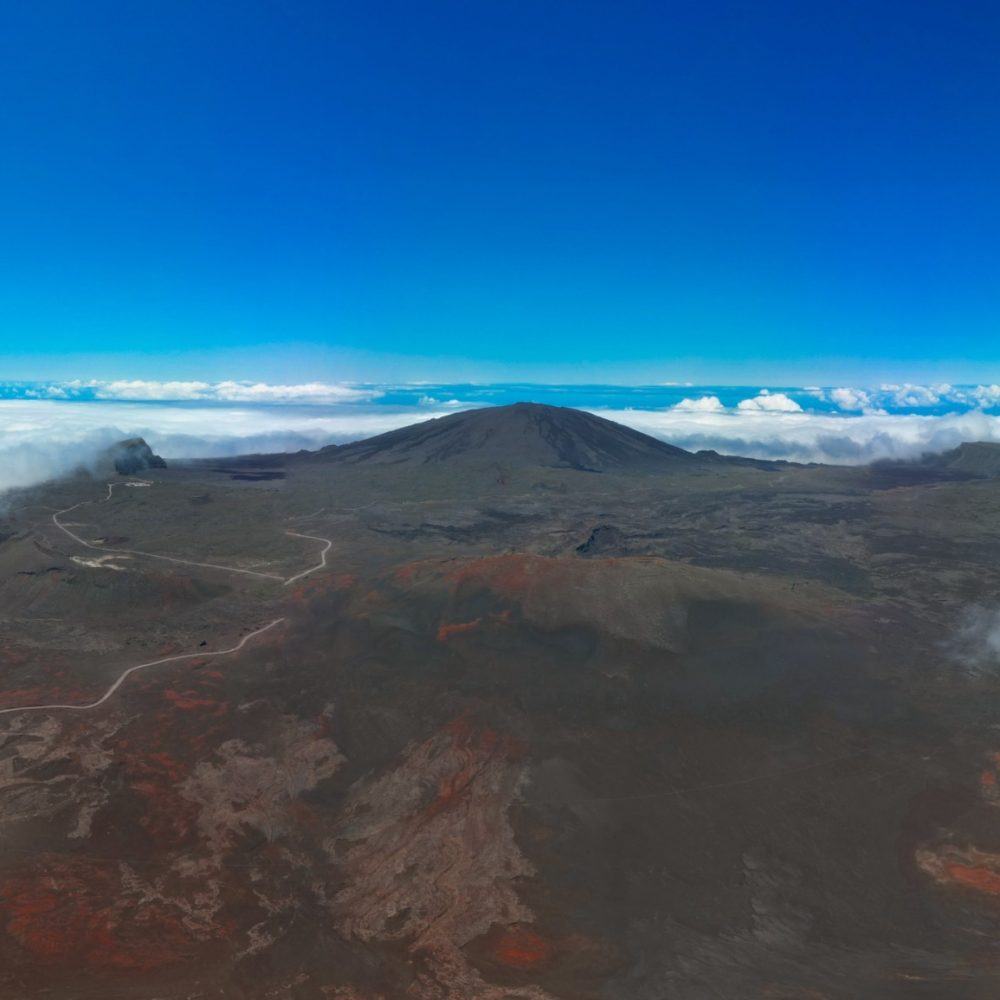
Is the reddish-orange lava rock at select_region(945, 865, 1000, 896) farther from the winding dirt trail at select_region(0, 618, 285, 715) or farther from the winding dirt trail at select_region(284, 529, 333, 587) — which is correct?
the winding dirt trail at select_region(284, 529, 333, 587)

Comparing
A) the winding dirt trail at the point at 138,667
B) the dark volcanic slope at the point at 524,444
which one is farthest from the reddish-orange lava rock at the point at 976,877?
the dark volcanic slope at the point at 524,444

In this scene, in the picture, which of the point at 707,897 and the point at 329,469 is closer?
the point at 707,897

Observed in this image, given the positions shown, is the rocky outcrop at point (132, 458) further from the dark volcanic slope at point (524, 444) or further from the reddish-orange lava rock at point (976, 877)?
the reddish-orange lava rock at point (976, 877)

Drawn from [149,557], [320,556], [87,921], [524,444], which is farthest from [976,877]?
[524,444]

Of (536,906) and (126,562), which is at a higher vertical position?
(126,562)

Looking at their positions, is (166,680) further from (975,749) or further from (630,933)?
(975,749)

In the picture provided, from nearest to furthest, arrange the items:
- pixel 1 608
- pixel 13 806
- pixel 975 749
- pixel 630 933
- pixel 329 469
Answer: pixel 630 933, pixel 13 806, pixel 975 749, pixel 1 608, pixel 329 469

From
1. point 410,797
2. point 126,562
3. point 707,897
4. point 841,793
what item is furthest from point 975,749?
point 126,562
